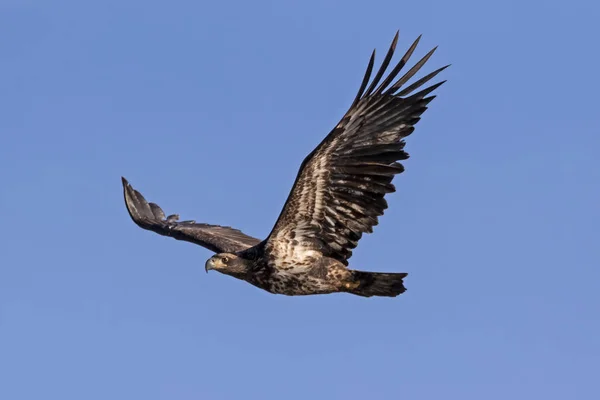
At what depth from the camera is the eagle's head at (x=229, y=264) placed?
55.1 feet

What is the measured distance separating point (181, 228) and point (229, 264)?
4.03m

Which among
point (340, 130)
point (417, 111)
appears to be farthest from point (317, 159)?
point (417, 111)

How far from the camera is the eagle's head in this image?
1680 cm

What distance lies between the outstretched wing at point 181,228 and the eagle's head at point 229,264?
2349 millimetres

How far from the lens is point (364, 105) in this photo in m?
15.9

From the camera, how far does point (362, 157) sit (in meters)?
15.9

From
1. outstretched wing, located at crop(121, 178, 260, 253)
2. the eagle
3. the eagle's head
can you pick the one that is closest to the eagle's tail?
the eagle

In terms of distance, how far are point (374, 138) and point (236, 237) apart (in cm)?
575

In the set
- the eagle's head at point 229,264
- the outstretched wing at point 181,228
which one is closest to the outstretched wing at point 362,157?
the eagle's head at point 229,264

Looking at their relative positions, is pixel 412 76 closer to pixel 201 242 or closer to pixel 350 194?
pixel 350 194

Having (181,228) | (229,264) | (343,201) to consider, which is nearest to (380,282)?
(343,201)

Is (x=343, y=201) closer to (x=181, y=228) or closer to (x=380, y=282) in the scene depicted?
(x=380, y=282)

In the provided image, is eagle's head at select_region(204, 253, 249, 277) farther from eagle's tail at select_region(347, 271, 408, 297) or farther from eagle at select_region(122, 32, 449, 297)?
eagle's tail at select_region(347, 271, 408, 297)

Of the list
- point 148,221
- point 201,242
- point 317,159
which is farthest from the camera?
point 148,221
